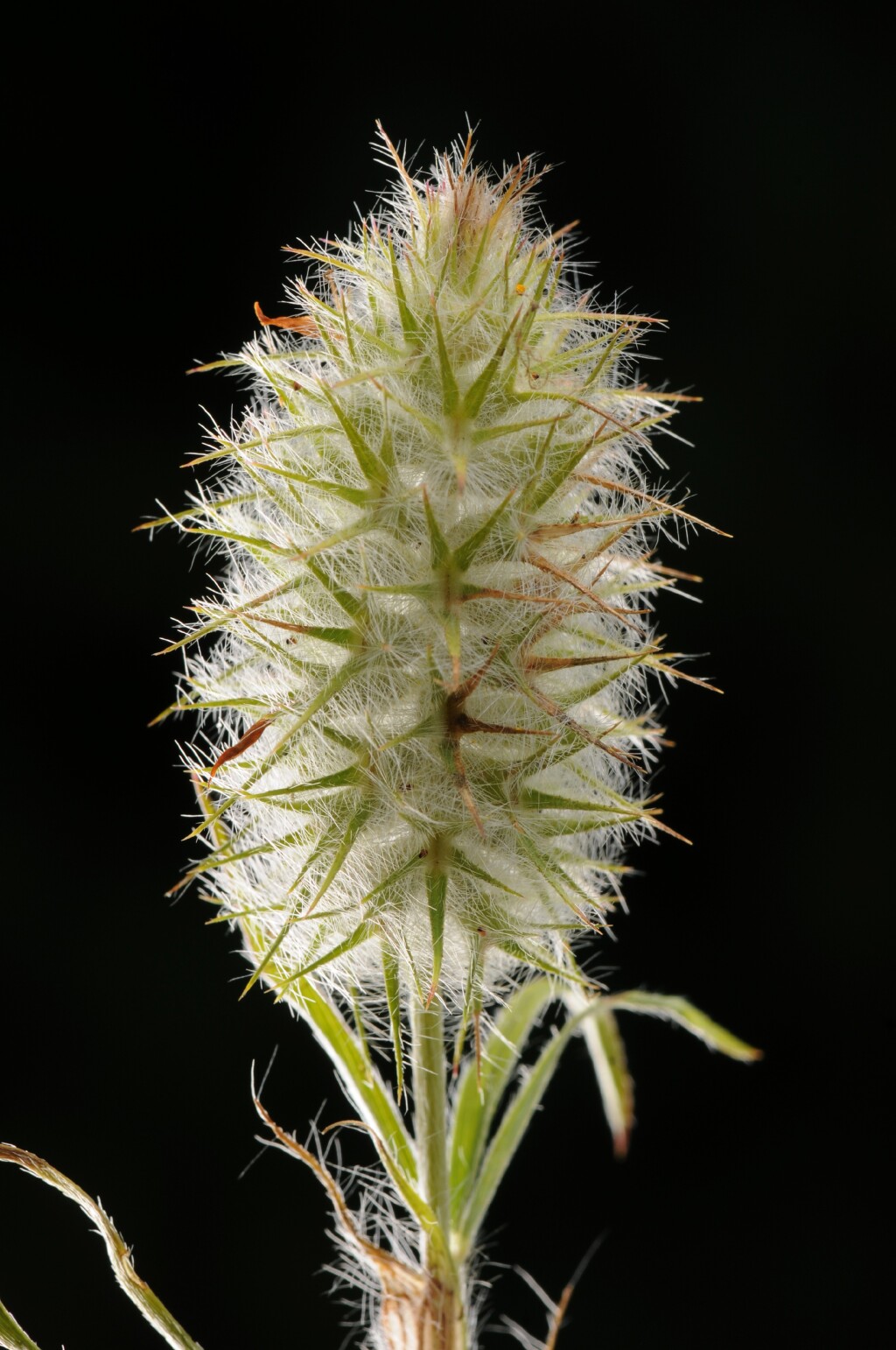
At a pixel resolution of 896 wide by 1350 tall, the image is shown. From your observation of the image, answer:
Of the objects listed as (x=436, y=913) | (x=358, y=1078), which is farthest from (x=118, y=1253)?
(x=436, y=913)

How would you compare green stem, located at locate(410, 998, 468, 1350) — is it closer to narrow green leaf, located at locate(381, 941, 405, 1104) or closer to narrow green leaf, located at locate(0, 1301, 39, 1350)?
narrow green leaf, located at locate(381, 941, 405, 1104)

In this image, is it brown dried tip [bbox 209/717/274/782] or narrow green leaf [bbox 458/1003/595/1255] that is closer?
brown dried tip [bbox 209/717/274/782]

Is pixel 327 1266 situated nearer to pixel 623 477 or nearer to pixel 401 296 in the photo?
pixel 623 477

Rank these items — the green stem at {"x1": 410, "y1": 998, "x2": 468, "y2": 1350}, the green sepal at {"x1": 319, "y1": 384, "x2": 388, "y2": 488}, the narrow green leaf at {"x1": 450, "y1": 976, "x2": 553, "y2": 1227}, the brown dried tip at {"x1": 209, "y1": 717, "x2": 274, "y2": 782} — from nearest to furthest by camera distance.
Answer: the green sepal at {"x1": 319, "y1": 384, "x2": 388, "y2": 488}
the brown dried tip at {"x1": 209, "y1": 717, "x2": 274, "y2": 782}
the green stem at {"x1": 410, "y1": 998, "x2": 468, "y2": 1350}
the narrow green leaf at {"x1": 450, "y1": 976, "x2": 553, "y2": 1227}

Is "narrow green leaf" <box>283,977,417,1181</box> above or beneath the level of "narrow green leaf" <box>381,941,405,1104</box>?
beneath

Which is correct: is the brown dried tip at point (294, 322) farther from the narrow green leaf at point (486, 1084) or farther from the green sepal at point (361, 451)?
the narrow green leaf at point (486, 1084)

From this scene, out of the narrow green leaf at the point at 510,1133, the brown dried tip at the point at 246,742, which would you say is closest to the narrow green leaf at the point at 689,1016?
the narrow green leaf at the point at 510,1133

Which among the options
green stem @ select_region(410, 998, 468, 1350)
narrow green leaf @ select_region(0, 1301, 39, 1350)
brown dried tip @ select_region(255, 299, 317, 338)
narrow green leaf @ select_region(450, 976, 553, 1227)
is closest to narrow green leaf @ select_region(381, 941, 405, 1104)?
green stem @ select_region(410, 998, 468, 1350)

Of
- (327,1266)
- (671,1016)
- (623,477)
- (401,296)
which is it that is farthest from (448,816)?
(327,1266)
